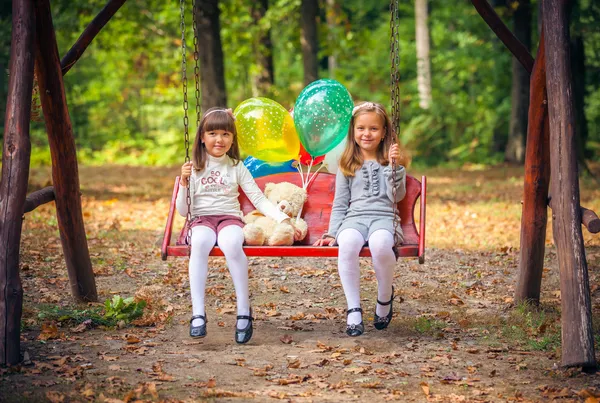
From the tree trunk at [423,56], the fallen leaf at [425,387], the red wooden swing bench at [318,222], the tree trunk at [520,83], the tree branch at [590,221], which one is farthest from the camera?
the tree trunk at [423,56]

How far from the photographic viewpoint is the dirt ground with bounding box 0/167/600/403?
3.84 m

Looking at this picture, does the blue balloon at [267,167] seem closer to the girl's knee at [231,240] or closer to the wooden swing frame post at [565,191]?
the girl's knee at [231,240]

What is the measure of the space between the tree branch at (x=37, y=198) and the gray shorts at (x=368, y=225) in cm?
185

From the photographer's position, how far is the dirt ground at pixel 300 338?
12.6 ft

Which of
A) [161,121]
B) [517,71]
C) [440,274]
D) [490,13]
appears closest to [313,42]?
[517,71]

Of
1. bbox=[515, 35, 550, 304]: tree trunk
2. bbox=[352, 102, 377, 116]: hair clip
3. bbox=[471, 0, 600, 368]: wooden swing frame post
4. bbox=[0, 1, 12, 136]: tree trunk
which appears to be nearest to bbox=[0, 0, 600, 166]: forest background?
bbox=[0, 1, 12, 136]: tree trunk

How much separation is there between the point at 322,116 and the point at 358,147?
1.12 ft

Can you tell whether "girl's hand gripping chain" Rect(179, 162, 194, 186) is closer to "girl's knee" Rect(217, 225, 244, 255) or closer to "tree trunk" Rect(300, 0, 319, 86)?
"girl's knee" Rect(217, 225, 244, 255)

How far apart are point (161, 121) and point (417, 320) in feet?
67.0

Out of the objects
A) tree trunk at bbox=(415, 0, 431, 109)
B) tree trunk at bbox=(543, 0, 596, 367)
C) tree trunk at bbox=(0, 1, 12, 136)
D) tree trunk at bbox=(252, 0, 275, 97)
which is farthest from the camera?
tree trunk at bbox=(415, 0, 431, 109)

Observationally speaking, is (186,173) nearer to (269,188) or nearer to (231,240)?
(231,240)

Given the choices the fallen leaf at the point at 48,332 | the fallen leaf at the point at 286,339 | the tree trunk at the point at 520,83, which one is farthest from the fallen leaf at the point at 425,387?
the tree trunk at the point at 520,83

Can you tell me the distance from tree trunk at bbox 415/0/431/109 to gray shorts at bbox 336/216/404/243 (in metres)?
17.7

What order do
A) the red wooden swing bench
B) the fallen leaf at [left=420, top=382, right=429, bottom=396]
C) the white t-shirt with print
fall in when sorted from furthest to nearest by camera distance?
the white t-shirt with print
the red wooden swing bench
the fallen leaf at [left=420, top=382, right=429, bottom=396]
